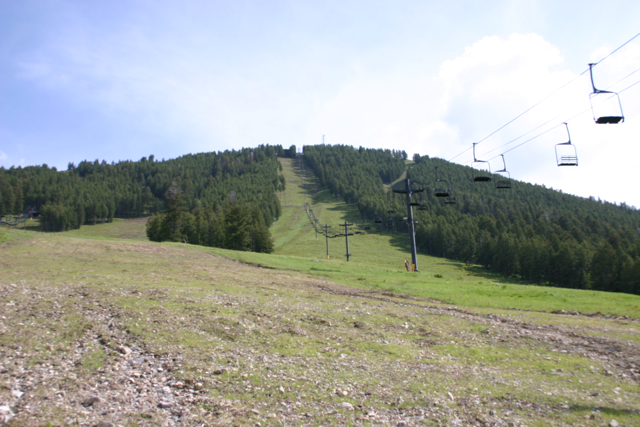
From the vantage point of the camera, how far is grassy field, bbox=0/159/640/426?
786cm

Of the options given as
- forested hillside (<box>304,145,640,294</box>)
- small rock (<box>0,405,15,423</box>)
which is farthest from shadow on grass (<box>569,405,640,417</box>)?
Result: forested hillside (<box>304,145,640,294</box>)

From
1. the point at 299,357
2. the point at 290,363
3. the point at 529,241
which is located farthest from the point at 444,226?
the point at 290,363

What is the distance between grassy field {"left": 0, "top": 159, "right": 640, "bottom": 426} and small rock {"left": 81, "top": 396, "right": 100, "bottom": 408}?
12 cm

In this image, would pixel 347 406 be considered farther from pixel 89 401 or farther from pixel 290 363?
pixel 89 401

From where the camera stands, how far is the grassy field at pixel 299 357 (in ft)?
25.8

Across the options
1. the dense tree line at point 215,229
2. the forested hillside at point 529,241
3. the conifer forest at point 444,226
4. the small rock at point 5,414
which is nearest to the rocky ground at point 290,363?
the small rock at point 5,414

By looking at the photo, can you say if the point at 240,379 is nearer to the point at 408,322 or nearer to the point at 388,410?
Result: the point at 388,410

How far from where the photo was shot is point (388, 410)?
8.28 meters

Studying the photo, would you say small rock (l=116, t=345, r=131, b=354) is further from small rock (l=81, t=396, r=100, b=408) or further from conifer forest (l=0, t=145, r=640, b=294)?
conifer forest (l=0, t=145, r=640, b=294)

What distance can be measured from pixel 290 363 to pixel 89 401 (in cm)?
524

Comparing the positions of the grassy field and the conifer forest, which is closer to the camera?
the grassy field

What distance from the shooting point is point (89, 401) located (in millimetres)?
7359

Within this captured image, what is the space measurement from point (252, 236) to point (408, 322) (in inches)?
3128

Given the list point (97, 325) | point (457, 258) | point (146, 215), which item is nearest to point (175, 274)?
point (97, 325)
